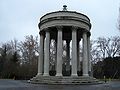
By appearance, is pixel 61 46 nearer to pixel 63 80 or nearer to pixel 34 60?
pixel 63 80

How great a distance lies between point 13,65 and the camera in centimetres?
7081

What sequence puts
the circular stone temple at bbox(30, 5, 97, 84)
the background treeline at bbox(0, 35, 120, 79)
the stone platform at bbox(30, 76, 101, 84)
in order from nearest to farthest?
the stone platform at bbox(30, 76, 101, 84) → the circular stone temple at bbox(30, 5, 97, 84) → the background treeline at bbox(0, 35, 120, 79)

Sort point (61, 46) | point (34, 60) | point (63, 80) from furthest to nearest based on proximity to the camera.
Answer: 1. point (34, 60)
2. point (61, 46)
3. point (63, 80)

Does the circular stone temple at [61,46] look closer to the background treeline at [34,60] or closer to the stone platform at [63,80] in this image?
the stone platform at [63,80]

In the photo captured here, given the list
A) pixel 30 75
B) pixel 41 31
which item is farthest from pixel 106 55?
pixel 41 31

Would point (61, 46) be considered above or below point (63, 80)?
above

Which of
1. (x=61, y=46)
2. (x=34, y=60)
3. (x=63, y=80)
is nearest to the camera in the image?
(x=63, y=80)

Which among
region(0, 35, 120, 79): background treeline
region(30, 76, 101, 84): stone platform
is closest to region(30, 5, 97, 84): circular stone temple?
region(30, 76, 101, 84): stone platform

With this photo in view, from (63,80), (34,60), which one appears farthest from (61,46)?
(34,60)

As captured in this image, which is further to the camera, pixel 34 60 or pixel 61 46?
pixel 34 60

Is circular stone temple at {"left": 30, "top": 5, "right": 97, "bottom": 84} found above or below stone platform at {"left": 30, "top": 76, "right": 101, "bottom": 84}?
above

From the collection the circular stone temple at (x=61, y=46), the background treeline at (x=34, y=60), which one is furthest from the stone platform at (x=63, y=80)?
the background treeline at (x=34, y=60)

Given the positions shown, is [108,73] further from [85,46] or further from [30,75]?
[85,46]

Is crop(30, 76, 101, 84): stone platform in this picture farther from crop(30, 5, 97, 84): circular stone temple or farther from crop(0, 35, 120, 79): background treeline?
crop(0, 35, 120, 79): background treeline
